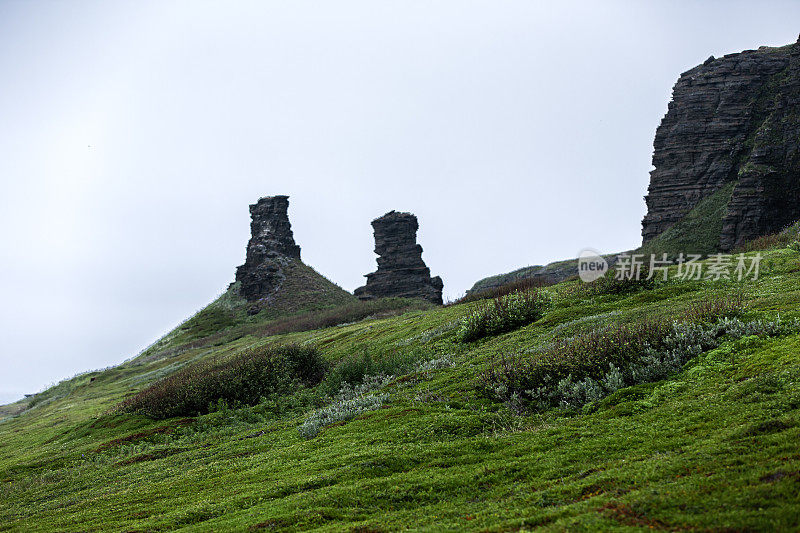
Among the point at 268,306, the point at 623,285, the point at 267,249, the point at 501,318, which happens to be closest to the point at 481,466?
the point at 501,318

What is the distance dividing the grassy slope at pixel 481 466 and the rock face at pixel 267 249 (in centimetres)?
8470

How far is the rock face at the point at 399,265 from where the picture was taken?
10664cm

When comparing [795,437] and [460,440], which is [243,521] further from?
[795,437]

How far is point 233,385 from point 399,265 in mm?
87079

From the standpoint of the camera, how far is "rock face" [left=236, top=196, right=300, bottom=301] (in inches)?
4011

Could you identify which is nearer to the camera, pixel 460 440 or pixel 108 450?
pixel 460 440

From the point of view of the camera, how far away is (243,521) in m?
7.77

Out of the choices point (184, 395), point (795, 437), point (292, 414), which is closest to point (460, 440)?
point (795, 437)

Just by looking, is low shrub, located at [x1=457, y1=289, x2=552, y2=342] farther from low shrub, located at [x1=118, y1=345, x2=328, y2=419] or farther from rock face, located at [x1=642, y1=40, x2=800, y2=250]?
rock face, located at [x1=642, y1=40, x2=800, y2=250]

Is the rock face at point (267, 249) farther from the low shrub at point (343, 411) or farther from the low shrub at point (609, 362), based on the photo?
the low shrub at point (609, 362)

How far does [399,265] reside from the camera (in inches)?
4318

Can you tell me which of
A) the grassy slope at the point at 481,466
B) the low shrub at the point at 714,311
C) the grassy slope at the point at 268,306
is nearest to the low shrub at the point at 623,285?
the grassy slope at the point at 481,466

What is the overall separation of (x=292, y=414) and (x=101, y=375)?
5992 centimetres

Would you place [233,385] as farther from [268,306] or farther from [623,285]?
[268,306]
